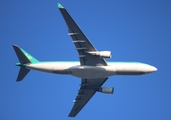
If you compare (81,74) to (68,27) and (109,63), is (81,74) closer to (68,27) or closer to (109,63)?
(109,63)

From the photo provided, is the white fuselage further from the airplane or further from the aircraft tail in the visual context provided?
the aircraft tail

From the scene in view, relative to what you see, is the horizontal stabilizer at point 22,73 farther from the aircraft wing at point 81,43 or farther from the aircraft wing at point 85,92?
the aircraft wing at point 85,92

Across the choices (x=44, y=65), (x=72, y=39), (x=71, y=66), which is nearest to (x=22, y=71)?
(x=44, y=65)

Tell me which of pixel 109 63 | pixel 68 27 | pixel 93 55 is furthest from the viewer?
pixel 109 63

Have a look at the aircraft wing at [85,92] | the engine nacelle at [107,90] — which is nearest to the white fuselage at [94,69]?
the aircraft wing at [85,92]

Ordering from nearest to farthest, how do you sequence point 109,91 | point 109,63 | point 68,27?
point 68,27 → point 109,63 → point 109,91

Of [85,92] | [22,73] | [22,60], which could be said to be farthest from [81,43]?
[85,92]

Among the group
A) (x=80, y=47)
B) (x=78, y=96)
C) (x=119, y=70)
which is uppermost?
(x=80, y=47)
